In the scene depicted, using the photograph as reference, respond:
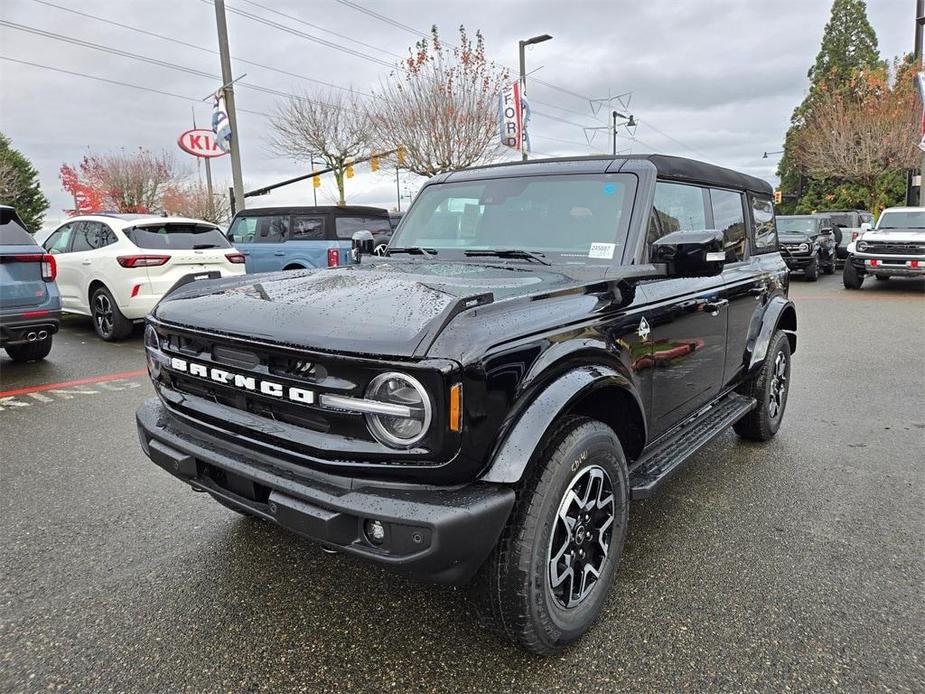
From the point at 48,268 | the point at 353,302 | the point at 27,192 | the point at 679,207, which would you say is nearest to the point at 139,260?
the point at 48,268

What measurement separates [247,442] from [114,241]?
728cm

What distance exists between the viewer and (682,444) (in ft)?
10.1

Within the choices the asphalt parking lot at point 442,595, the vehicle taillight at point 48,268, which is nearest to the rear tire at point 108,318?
the vehicle taillight at point 48,268

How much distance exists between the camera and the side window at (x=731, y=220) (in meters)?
3.71

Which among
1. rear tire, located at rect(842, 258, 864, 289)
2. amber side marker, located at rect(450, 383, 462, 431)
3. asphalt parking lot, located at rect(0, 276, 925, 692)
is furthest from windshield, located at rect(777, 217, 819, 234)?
amber side marker, located at rect(450, 383, 462, 431)

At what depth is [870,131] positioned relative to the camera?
2634cm

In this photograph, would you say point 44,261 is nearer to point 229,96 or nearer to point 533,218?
point 533,218

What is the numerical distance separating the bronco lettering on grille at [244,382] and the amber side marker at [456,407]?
1.57ft

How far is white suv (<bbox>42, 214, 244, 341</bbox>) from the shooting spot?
26.2 feet

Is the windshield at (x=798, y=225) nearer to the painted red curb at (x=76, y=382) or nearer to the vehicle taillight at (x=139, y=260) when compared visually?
the vehicle taillight at (x=139, y=260)

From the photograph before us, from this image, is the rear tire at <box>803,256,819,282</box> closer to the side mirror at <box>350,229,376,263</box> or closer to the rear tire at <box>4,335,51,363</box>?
the side mirror at <box>350,229,376,263</box>

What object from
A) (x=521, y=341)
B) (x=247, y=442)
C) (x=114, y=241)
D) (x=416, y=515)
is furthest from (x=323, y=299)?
(x=114, y=241)

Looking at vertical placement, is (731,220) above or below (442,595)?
above

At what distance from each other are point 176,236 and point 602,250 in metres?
7.24
